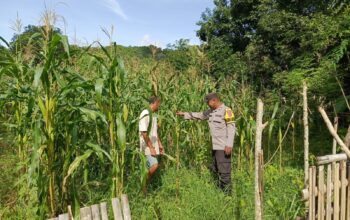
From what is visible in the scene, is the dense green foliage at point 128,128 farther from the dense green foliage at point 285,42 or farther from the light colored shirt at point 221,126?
the light colored shirt at point 221,126

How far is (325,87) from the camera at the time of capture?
18.6 feet

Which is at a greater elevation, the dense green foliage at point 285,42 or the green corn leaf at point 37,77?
the dense green foliage at point 285,42

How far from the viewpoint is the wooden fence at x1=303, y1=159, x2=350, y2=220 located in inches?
122

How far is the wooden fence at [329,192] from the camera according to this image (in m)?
3.10

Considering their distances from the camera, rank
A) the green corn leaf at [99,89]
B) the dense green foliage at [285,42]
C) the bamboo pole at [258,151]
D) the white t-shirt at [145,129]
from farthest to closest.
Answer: the dense green foliage at [285,42]
the white t-shirt at [145,129]
the green corn leaf at [99,89]
the bamboo pole at [258,151]

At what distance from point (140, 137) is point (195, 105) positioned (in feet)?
4.87

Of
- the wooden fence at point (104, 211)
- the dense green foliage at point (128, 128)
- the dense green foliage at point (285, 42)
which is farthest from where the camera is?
the dense green foliage at point (285, 42)

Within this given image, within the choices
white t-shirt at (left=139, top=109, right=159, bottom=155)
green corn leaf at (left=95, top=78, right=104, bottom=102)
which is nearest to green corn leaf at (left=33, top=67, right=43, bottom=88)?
green corn leaf at (left=95, top=78, right=104, bottom=102)

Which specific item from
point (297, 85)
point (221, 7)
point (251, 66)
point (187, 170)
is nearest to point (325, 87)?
point (297, 85)

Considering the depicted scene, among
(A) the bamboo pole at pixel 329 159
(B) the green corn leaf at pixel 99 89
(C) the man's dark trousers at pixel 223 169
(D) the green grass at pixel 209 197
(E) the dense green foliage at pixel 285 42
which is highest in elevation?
(E) the dense green foliage at pixel 285 42

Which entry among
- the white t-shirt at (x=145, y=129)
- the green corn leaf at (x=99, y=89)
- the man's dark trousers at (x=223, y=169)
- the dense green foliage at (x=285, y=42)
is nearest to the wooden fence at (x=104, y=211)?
the green corn leaf at (x=99, y=89)

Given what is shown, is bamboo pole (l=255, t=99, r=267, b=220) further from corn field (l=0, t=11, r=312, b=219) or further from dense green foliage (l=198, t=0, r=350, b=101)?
dense green foliage (l=198, t=0, r=350, b=101)

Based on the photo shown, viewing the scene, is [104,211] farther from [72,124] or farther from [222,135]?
[222,135]

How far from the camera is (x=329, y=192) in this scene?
127 inches
